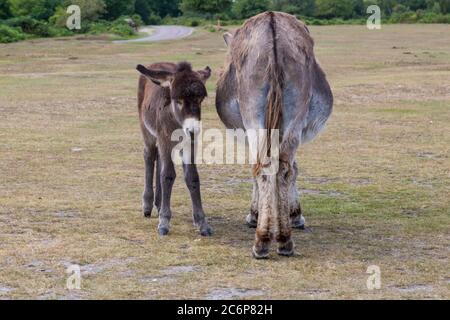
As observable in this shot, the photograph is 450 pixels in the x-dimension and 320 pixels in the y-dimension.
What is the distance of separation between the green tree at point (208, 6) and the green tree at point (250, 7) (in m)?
1.40

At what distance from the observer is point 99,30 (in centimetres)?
6794

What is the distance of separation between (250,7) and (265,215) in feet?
299

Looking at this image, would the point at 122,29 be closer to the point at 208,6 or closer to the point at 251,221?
the point at 208,6

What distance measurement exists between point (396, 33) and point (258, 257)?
6024 centimetres

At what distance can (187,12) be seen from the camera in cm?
11112

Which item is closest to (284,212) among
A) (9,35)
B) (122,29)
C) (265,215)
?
(265,215)

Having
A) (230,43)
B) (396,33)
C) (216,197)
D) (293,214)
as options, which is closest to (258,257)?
(293,214)

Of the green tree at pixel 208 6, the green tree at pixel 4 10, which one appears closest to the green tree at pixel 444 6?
the green tree at pixel 208 6

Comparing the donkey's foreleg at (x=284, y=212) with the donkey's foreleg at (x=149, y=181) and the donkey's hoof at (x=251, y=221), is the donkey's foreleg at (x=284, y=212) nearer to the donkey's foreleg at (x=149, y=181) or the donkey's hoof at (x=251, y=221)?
the donkey's hoof at (x=251, y=221)

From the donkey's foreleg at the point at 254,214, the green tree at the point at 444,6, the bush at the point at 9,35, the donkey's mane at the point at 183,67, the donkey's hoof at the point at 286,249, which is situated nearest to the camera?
the donkey's hoof at the point at 286,249

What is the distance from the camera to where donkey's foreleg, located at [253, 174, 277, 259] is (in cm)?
806

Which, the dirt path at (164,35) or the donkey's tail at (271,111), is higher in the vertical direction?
the donkey's tail at (271,111)

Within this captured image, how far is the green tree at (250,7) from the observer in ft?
320
